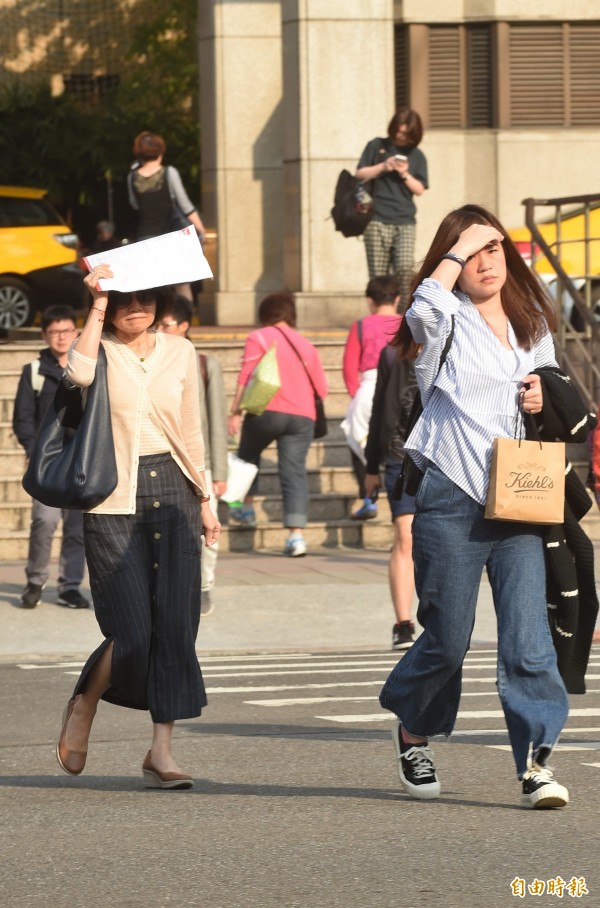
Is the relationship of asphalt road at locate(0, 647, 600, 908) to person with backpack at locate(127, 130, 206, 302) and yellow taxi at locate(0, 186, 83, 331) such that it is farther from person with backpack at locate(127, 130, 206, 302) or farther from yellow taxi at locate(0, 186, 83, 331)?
yellow taxi at locate(0, 186, 83, 331)

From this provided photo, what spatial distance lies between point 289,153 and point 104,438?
14.6 meters

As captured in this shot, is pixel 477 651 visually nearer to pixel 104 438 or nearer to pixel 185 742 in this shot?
pixel 185 742

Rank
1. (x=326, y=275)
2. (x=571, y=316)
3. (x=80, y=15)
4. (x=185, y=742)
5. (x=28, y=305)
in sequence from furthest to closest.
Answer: (x=80, y=15) < (x=28, y=305) < (x=326, y=275) < (x=571, y=316) < (x=185, y=742)

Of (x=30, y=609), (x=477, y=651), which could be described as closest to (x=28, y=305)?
(x=30, y=609)

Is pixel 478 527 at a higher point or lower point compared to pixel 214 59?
lower

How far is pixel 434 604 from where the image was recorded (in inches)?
245

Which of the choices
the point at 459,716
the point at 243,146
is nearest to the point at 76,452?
the point at 459,716

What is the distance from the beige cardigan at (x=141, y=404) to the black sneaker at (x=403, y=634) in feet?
12.7

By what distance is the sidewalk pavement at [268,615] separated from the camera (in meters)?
11.3

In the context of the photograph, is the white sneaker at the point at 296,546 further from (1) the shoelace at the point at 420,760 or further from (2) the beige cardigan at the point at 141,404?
(1) the shoelace at the point at 420,760

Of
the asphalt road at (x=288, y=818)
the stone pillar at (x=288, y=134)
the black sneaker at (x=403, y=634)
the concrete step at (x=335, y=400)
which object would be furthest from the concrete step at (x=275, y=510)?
the asphalt road at (x=288, y=818)

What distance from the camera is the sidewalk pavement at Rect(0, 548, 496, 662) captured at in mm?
11328

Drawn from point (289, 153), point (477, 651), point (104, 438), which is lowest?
point (477, 651)

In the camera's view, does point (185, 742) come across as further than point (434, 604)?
Yes
